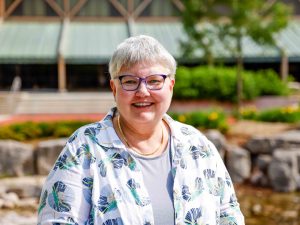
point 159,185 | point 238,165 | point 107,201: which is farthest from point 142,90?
point 238,165

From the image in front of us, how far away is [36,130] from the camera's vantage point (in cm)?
1515

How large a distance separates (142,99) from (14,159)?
1035cm

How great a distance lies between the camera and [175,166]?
292 centimetres

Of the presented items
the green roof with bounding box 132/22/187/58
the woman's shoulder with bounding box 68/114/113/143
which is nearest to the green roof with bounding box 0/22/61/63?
the green roof with bounding box 132/22/187/58

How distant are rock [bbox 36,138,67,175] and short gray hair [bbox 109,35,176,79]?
10051 millimetres

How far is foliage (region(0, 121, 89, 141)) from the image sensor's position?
590 inches

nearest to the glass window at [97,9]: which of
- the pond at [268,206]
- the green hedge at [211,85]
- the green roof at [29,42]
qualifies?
the green roof at [29,42]

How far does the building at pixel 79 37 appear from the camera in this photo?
28750 mm

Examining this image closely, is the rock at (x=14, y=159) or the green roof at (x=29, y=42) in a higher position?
the green roof at (x=29, y=42)

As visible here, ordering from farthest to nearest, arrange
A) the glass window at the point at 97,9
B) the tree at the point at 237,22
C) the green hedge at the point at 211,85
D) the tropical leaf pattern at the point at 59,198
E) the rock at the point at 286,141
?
1. the glass window at the point at 97,9
2. the green hedge at the point at 211,85
3. the tree at the point at 237,22
4. the rock at the point at 286,141
5. the tropical leaf pattern at the point at 59,198

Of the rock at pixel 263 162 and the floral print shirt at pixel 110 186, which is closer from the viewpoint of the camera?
the floral print shirt at pixel 110 186

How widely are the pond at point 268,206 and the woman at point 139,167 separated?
6656 mm

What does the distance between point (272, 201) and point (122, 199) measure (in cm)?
876

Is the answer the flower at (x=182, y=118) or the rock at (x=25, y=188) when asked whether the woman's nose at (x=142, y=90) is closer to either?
the rock at (x=25, y=188)
